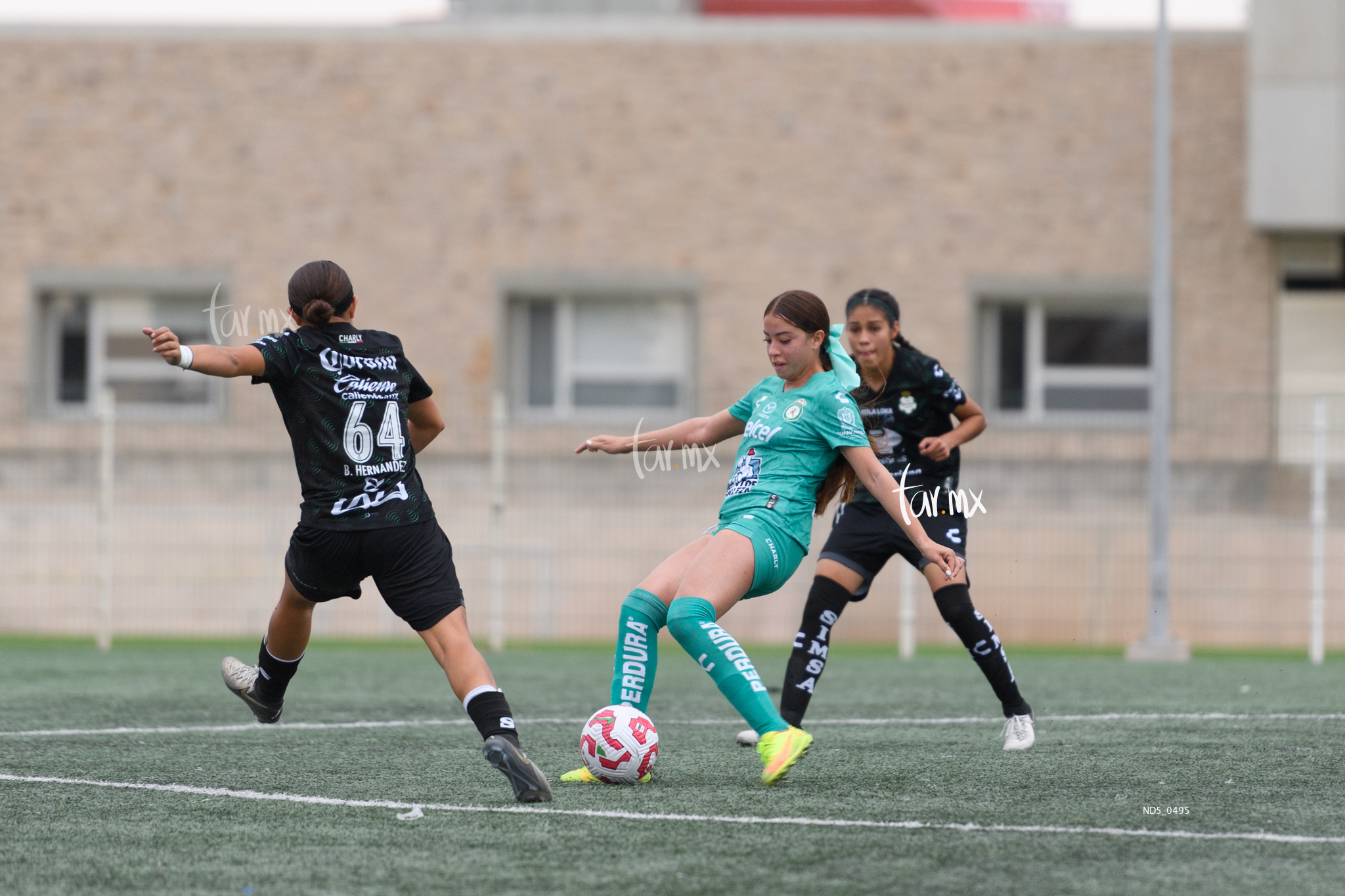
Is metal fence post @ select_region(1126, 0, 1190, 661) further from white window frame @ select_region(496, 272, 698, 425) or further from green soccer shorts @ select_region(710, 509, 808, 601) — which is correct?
green soccer shorts @ select_region(710, 509, 808, 601)

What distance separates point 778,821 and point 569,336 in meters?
14.9

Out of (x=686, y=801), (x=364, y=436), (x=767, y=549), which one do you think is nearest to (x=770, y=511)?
(x=767, y=549)

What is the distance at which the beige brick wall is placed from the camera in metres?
18.9

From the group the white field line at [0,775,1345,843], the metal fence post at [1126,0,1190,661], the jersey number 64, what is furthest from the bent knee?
the metal fence post at [1126,0,1190,661]

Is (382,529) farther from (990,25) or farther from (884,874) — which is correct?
(990,25)

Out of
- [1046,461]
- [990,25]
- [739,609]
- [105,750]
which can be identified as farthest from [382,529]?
[990,25]

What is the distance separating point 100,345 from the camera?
1995 centimetres

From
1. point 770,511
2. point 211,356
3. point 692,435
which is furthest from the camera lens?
point 692,435

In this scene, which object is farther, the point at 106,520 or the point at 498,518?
the point at 498,518

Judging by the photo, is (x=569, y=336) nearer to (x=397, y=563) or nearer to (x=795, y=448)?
(x=795, y=448)

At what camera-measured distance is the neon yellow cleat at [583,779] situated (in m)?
5.86

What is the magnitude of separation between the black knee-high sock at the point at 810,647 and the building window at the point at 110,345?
14.1 metres

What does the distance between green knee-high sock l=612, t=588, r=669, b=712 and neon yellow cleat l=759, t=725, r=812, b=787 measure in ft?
1.76

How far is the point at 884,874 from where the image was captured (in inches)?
167
